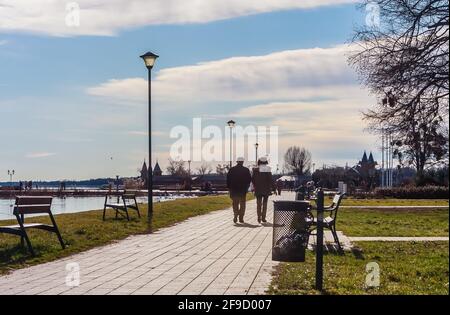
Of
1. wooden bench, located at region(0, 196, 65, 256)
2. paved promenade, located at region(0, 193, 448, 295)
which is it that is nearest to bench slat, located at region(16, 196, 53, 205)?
wooden bench, located at region(0, 196, 65, 256)

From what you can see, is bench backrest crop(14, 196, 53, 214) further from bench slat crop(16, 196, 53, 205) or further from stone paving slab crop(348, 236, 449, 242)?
stone paving slab crop(348, 236, 449, 242)

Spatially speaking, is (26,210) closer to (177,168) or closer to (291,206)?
(291,206)

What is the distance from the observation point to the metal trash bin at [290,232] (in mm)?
9398

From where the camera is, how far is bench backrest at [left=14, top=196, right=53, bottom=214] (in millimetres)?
11289

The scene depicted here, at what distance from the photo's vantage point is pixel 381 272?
30.1ft

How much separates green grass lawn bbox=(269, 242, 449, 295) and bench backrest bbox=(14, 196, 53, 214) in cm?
462

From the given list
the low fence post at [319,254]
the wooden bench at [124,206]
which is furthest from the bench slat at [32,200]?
the wooden bench at [124,206]

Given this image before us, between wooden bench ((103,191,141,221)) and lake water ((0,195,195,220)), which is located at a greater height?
wooden bench ((103,191,141,221))

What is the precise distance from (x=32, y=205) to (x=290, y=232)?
16.2 ft

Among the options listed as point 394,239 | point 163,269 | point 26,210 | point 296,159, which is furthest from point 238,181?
point 296,159

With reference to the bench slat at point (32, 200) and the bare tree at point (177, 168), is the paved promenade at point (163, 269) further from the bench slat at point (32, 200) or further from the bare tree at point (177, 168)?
the bare tree at point (177, 168)
